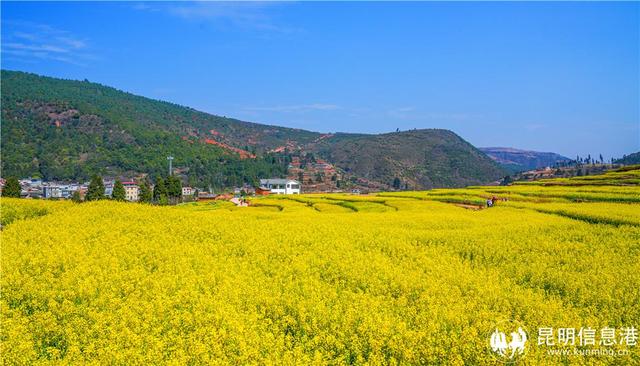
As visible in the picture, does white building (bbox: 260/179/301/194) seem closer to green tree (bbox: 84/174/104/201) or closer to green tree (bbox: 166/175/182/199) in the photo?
green tree (bbox: 166/175/182/199)

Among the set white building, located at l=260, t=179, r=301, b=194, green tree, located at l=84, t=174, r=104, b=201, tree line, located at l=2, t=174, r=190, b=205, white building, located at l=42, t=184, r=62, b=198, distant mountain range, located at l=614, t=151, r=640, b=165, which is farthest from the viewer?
distant mountain range, located at l=614, t=151, r=640, b=165

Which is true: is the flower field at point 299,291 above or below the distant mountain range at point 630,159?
below

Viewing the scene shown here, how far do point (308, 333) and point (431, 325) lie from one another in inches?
106

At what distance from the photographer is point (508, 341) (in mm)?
9617

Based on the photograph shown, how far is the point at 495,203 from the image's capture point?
118 ft

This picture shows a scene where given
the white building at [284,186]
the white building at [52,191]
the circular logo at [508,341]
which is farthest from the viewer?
the white building at [52,191]

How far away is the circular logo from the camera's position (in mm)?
9148

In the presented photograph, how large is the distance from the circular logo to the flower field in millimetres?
163

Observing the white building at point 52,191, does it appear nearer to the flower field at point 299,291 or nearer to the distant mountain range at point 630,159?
the flower field at point 299,291

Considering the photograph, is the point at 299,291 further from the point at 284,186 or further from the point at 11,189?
the point at 284,186

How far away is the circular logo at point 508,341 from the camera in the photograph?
9.15 metres

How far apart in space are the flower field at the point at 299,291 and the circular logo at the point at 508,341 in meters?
0.16

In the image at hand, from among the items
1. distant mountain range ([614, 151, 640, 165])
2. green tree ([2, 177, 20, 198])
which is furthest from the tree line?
distant mountain range ([614, 151, 640, 165])

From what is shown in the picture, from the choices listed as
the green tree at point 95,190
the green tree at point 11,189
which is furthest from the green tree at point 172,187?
the green tree at point 11,189
